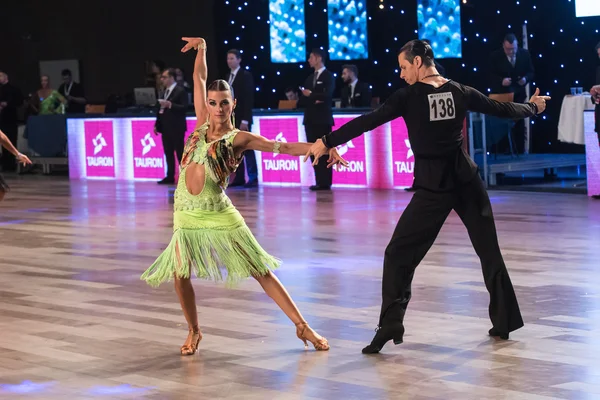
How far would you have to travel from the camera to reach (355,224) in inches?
484

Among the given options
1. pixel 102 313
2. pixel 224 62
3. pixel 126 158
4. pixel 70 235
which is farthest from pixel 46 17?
pixel 102 313

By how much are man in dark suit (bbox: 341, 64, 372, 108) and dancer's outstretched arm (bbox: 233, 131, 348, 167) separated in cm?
1097

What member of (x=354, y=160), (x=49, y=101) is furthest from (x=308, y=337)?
(x=49, y=101)

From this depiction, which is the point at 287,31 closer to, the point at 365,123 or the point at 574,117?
the point at 574,117

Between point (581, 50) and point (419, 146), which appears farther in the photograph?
point (581, 50)

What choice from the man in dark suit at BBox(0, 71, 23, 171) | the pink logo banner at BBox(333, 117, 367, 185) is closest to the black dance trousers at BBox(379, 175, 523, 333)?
the pink logo banner at BBox(333, 117, 367, 185)

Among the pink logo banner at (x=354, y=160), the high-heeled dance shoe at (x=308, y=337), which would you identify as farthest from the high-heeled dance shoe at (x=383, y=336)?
the pink logo banner at (x=354, y=160)

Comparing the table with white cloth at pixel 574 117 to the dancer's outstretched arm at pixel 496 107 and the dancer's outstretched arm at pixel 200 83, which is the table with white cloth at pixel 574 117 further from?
the dancer's outstretched arm at pixel 200 83

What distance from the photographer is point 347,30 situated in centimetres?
2205

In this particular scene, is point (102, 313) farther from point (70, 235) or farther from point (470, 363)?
point (70, 235)

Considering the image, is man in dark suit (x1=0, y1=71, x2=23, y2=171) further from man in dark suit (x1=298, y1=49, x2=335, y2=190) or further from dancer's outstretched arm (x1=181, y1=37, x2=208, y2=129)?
dancer's outstretched arm (x1=181, y1=37, x2=208, y2=129)

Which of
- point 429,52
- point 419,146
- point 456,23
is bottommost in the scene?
point 419,146

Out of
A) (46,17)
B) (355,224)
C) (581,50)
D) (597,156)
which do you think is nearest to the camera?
(355,224)

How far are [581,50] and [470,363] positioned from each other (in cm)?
1449
